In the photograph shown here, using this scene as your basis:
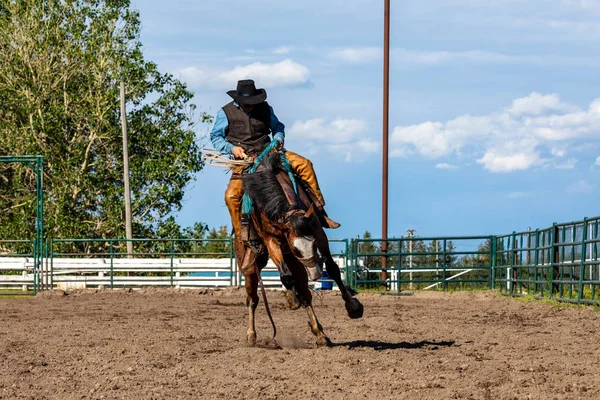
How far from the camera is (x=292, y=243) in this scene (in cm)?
779

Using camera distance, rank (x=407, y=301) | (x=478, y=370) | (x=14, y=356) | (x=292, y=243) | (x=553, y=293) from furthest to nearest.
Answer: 1. (x=407, y=301)
2. (x=553, y=293)
3. (x=14, y=356)
4. (x=292, y=243)
5. (x=478, y=370)

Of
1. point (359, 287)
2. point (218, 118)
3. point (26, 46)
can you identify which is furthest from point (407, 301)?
point (26, 46)

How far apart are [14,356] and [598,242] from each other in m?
10.2

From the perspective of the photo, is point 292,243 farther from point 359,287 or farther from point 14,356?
point 359,287

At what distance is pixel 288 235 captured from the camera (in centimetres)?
791

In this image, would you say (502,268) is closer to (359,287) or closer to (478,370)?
A: (359,287)

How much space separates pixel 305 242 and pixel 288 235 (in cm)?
25

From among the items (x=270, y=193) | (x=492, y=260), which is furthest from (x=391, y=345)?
(x=492, y=260)

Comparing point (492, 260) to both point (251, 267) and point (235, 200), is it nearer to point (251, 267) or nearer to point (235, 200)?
point (251, 267)

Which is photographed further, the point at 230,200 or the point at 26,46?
the point at 26,46

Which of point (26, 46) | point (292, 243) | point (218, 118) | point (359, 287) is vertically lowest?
point (359, 287)

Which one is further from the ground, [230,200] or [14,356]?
[230,200]

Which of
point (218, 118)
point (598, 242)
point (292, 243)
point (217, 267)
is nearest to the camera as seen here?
point (292, 243)

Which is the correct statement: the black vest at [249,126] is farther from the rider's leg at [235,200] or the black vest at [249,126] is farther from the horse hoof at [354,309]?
the horse hoof at [354,309]
